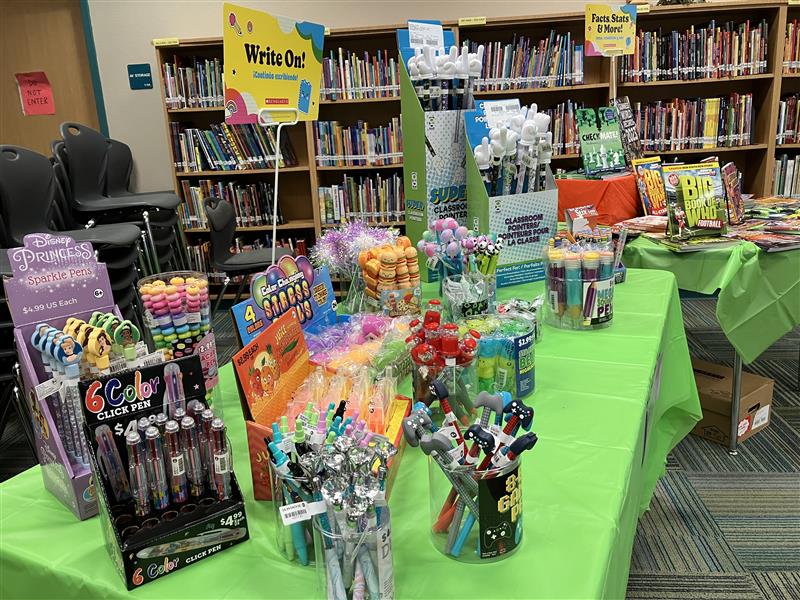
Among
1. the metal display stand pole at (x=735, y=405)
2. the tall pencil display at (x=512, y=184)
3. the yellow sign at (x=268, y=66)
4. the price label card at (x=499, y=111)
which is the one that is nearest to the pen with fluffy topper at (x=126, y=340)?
the yellow sign at (x=268, y=66)

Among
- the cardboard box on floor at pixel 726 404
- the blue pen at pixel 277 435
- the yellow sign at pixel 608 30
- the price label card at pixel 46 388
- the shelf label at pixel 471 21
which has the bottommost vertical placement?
the cardboard box on floor at pixel 726 404

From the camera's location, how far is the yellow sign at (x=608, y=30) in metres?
2.85

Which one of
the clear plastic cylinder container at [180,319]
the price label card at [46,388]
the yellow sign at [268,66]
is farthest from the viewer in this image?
the yellow sign at [268,66]

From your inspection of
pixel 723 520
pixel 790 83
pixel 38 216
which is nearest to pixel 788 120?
pixel 790 83

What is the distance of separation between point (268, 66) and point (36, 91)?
14.6 ft

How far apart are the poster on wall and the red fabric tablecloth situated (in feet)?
14.2

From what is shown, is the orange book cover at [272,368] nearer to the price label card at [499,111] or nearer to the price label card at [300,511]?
the price label card at [300,511]

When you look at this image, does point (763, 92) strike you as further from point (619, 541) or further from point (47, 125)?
point (47, 125)

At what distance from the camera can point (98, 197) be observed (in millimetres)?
3748

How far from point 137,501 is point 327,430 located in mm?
264

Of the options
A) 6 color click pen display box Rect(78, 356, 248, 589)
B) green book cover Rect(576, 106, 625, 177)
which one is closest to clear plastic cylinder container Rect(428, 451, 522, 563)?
6 color click pen display box Rect(78, 356, 248, 589)

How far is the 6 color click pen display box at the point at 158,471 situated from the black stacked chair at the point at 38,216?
189 centimetres

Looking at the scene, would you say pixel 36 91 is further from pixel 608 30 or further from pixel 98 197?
pixel 608 30

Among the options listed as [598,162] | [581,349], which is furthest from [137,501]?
[598,162]
